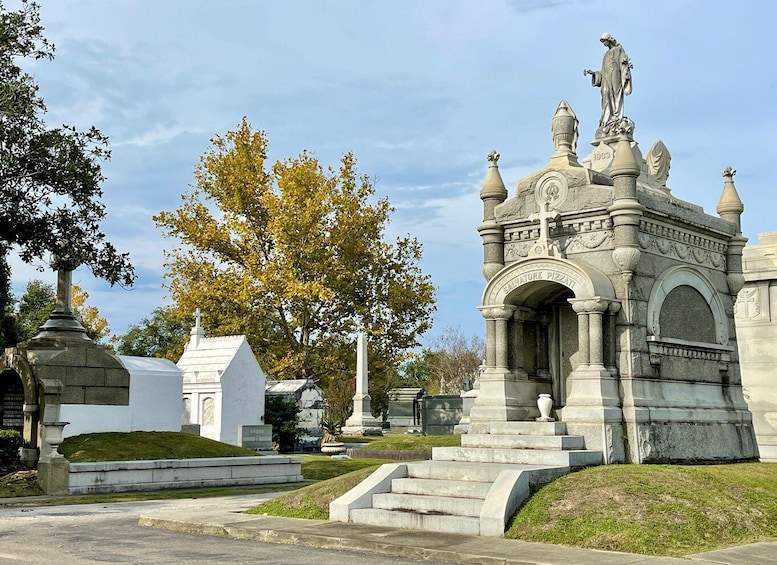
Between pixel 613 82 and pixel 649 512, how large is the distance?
9326 millimetres

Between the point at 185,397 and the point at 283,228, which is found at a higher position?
the point at 283,228

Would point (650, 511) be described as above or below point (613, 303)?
below

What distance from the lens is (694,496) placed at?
471 inches

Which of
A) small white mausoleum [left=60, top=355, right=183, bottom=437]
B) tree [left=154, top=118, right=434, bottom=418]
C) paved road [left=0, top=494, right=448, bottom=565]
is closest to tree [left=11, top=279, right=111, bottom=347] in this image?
tree [left=154, top=118, right=434, bottom=418]

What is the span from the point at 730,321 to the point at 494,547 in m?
8.91

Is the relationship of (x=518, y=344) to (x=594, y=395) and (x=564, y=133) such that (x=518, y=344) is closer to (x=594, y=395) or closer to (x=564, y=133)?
(x=594, y=395)

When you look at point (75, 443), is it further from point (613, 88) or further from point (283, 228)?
point (283, 228)

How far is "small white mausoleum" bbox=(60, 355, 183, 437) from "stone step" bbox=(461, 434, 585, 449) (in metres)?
10.5

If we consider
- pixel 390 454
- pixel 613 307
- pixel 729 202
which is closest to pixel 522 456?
pixel 613 307

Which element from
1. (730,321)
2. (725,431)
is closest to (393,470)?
(725,431)

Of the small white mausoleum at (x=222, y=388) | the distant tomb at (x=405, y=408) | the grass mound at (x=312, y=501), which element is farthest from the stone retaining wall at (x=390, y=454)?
the distant tomb at (x=405, y=408)

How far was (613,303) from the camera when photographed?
49.5 ft

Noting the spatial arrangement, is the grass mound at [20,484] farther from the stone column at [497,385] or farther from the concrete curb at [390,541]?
the stone column at [497,385]

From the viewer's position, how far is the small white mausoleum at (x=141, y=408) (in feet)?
71.3
